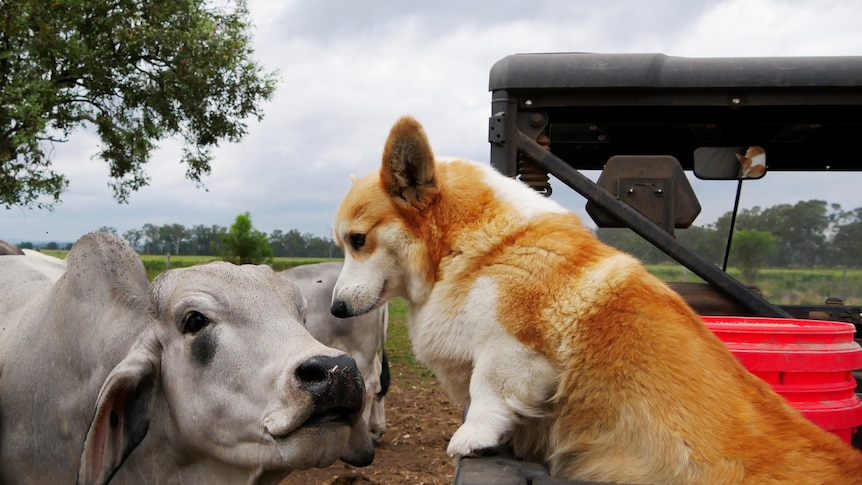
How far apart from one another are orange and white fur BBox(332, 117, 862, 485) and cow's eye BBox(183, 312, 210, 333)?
2.03 ft

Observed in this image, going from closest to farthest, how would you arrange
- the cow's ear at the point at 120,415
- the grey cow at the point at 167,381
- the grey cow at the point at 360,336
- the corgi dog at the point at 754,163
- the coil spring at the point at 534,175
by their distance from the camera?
the grey cow at the point at 167,381 < the cow's ear at the point at 120,415 < the coil spring at the point at 534,175 < the corgi dog at the point at 754,163 < the grey cow at the point at 360,336

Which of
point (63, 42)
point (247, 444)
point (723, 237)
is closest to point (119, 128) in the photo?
point (63, 42)

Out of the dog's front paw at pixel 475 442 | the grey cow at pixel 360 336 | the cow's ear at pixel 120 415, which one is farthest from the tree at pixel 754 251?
the cow's ear at pixel 120 415

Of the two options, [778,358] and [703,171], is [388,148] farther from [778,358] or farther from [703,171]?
[703,171]

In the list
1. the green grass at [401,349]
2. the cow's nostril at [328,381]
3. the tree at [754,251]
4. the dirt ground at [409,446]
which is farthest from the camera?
the green grass at [401,349]

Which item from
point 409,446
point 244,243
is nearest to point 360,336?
point 409,446

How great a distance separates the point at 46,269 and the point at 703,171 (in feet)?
13.8

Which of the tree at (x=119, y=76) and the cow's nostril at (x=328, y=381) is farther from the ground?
the tree at (x=119, y=76)

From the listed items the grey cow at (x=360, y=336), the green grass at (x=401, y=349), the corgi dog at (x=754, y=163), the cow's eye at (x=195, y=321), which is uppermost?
the corgi dog at (x=754, y=163)

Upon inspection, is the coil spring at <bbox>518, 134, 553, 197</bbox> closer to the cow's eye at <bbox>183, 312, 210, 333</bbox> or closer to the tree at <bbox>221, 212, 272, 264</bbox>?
the cow's eye at <bbox>183, 312, 210, 333</bbox>

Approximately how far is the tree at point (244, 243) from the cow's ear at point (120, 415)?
19587 millimetres

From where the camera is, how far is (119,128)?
1633 centimetres

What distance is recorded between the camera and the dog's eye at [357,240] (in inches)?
129

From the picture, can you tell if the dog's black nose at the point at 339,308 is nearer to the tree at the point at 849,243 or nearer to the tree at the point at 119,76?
the tree at the point at 849,243
